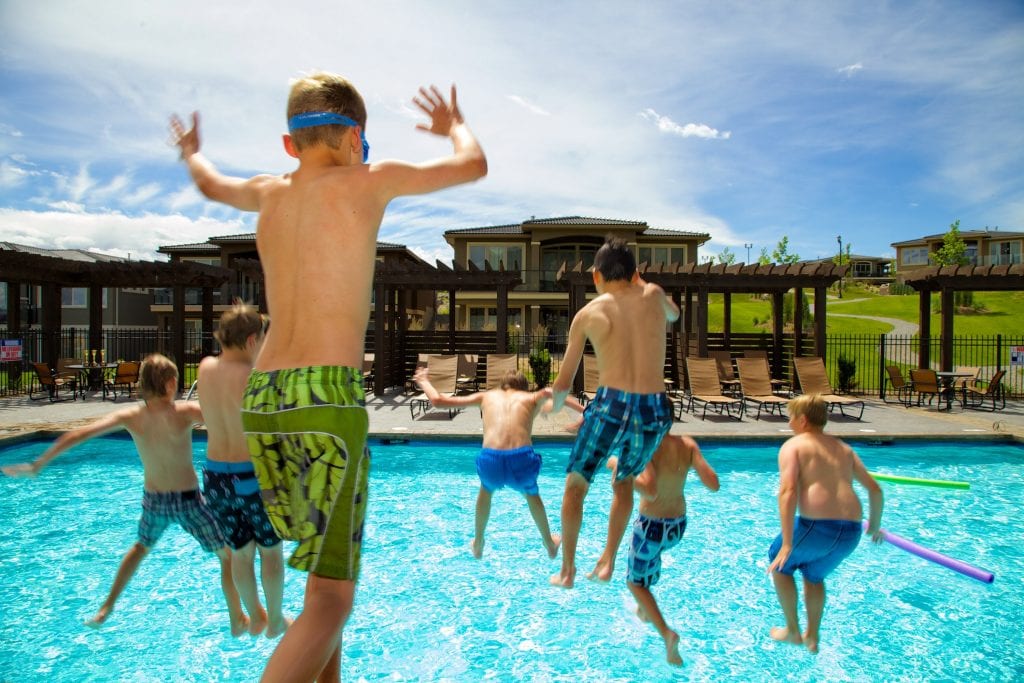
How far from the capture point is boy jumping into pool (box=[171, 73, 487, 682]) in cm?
155

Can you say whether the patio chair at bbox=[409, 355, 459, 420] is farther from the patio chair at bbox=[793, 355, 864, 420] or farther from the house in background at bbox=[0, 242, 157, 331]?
the house in background at bbox=[0, 242, 157, 331]

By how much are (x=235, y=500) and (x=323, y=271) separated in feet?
5.40

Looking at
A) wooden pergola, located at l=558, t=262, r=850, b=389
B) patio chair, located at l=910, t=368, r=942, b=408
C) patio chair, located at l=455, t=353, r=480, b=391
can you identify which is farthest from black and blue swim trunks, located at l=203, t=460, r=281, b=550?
patio chair, located at l=910, t=368, r=942, b=408

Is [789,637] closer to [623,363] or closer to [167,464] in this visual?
[623,363]

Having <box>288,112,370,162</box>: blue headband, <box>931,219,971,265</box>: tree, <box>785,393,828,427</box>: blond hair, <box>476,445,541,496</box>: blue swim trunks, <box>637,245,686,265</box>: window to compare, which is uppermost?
<box>931,219,971,265</box>: tree

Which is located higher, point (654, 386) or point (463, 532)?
point (654, 386)

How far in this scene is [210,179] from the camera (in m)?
1.98

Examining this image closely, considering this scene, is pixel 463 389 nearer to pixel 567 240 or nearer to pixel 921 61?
pixel 921 61

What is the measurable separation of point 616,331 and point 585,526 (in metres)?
5.43

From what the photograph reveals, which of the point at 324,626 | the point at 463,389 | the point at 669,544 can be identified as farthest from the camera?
the point at 463,389

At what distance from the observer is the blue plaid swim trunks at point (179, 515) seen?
310 centimetres

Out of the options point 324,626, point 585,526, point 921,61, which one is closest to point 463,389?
point 585,526

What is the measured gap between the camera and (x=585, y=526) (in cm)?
777

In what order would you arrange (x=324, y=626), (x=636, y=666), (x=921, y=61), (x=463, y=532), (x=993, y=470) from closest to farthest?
(x=324, y=626), (x=636, y=666), (x=463, y=532), (x=993, y=470), (x=921, y=61)
